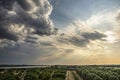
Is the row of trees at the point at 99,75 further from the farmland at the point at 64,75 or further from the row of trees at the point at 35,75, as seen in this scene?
the row of trees at the point at 35,75

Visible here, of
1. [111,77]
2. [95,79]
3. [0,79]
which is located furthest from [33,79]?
[111,77]

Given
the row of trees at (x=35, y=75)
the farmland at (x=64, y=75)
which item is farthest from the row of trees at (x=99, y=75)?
the row of trees at (x=35, y=75)

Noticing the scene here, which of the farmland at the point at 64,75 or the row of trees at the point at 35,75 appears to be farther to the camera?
the row of trees at the point at 35,75

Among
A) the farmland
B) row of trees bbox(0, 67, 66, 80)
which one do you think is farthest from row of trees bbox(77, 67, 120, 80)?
row of trees bbox(0, 67, 66, 80)

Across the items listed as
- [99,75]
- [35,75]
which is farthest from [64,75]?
[99,75]

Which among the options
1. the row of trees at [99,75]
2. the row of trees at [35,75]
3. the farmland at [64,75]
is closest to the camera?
the row of trees at [99,75]

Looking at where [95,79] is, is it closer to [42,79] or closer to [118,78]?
[118,78]

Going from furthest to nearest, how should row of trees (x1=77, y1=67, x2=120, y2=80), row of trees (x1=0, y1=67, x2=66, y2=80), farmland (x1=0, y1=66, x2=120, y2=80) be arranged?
row of trees (x1=0, y1=67, x2=66, y2=80) < farmland (x1=0, y1=66, x2=120, y2=80) < row of trees (x1=77, y1=67, x2=120, y2=80)

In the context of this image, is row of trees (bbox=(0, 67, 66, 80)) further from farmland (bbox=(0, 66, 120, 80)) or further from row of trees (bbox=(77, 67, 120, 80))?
row of trees (bbox=(77, 67, 120, 80))

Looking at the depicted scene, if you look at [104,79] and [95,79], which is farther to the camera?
[104,79]

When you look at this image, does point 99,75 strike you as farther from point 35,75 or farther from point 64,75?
point 35,75
